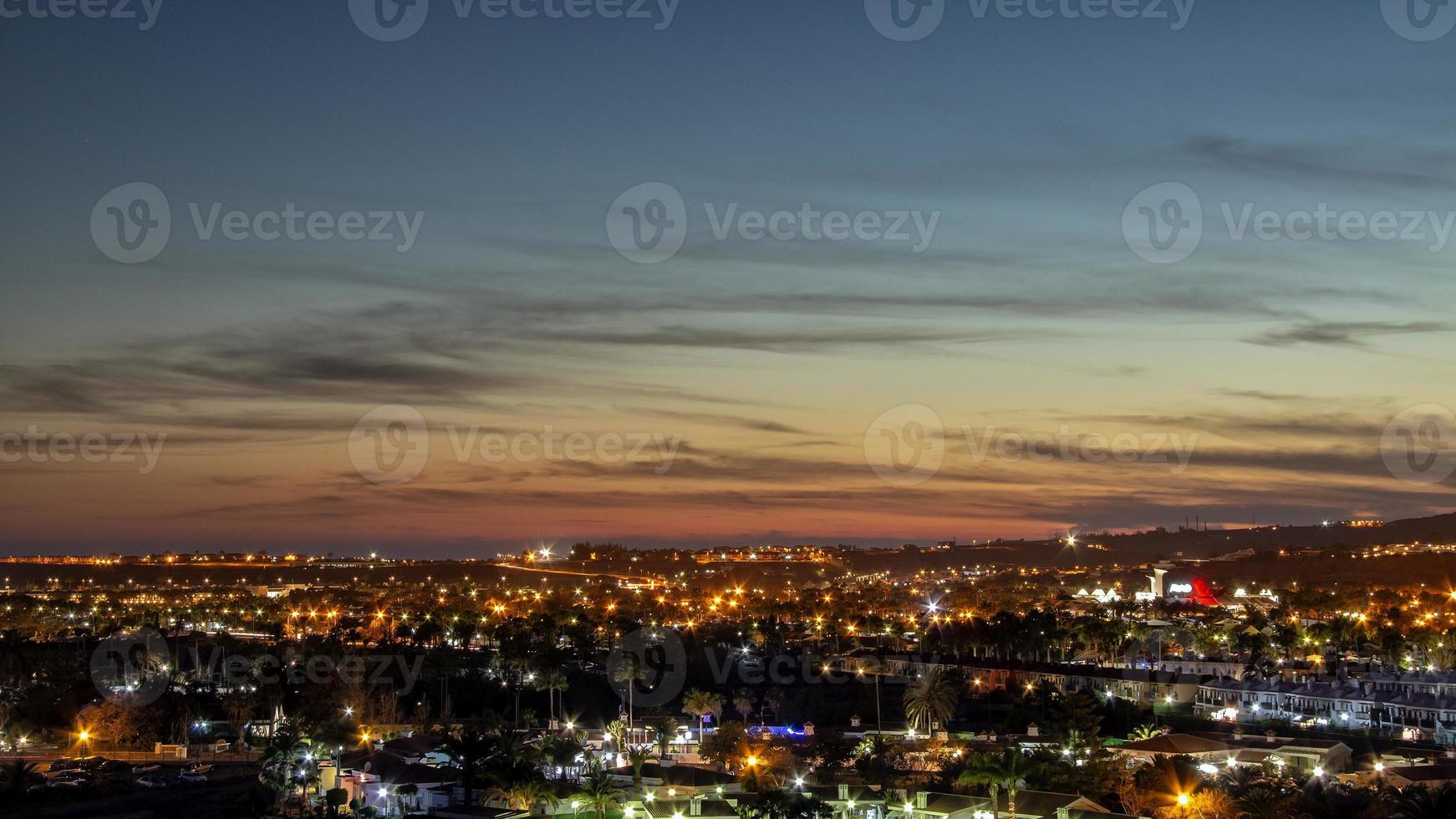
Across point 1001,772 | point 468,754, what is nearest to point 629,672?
point 468,754

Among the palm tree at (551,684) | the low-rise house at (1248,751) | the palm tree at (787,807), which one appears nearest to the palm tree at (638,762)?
the palm tree at (787,807)

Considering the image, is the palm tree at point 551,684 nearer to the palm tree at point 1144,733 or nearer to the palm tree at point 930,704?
the palm tree at point 930,704

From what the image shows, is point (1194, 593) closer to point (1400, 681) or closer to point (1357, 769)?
point (1400, 681)

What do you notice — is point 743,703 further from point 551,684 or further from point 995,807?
point 995,807

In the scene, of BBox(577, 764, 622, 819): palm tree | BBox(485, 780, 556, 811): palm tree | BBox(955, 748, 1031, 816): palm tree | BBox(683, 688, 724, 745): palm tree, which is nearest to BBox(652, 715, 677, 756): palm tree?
BBox(683, 688, 724, 745): palm tree

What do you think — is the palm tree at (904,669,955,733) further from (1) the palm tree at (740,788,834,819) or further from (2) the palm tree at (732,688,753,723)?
(1) the palm tree at (740,788,834,819)

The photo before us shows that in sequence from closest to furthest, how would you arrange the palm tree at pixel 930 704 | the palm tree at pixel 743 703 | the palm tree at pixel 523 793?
1. the palm tree at pixel 523 793
2. the palm tree at pixel 930 704
3. the palm tree at pixel 743 703
